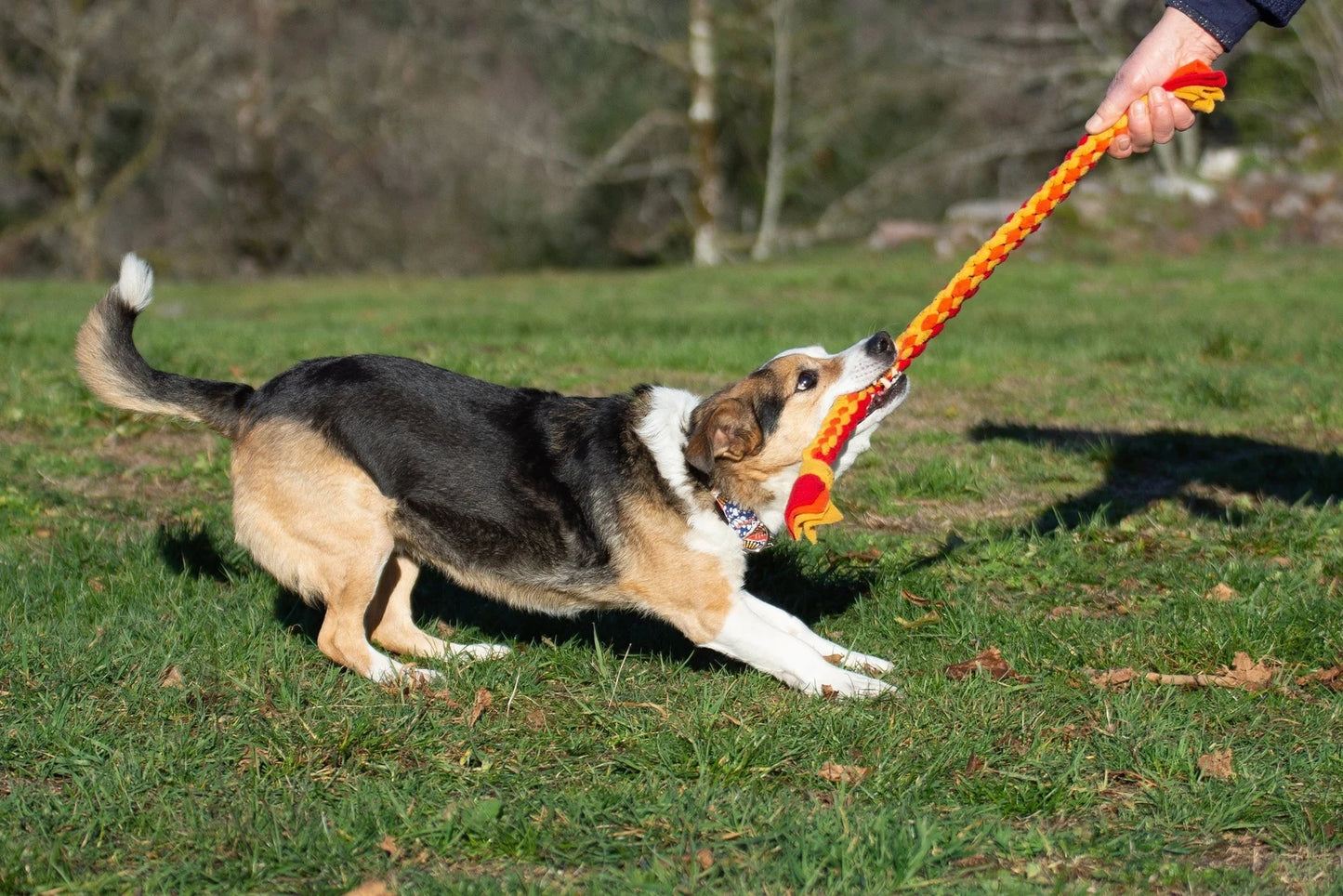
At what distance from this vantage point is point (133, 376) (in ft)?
16.4

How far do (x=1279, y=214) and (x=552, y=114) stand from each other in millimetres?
14656

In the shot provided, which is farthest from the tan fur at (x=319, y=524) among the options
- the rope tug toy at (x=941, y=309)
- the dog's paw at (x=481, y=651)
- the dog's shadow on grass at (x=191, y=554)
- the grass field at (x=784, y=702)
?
the rope tug toy at (x=941, y=309)

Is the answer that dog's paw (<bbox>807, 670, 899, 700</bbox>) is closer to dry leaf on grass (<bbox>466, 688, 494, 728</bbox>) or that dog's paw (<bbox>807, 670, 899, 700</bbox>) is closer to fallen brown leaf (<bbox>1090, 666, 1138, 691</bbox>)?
fallen brown leaf (<bbox>1090, 666, 1138, 691</bbox>)

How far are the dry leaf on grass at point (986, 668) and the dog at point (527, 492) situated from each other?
24 centimetres

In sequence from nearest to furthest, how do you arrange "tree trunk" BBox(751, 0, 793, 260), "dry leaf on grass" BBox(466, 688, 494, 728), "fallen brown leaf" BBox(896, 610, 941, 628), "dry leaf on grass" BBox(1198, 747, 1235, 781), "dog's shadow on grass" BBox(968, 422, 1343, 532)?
1. "dry leaf on grass" BBox(1198, 747, 1235, 781)
2. "dry leaf on grass" BBox(466, 688, 494, 728)
3. "fallen brown leaf" BBox(896, 610, 941, 628)
4. "dog's shadow on grass" BBox(968, 422, 1343, 532)
5. "tree trunk" BBox(751, 0, 793, 260)

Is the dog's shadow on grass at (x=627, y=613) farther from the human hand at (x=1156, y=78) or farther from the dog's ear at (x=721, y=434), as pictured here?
the human hand at (x=1156, y=78)

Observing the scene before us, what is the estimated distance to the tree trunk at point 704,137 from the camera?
25.2m

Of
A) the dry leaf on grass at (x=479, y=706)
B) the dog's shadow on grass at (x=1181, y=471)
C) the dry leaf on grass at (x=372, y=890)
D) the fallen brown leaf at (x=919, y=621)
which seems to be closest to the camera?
the dry leaf on grass at (x=372, y=890)

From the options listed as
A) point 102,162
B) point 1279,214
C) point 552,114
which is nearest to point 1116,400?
point 1279,214

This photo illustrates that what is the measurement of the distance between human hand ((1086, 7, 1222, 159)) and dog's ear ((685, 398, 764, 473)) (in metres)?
1.58

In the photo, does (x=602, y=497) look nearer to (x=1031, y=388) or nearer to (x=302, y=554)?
(x=302, y=554)

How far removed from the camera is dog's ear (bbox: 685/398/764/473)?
4.62 meters

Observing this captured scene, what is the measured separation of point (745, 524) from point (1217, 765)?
1707 millimetres

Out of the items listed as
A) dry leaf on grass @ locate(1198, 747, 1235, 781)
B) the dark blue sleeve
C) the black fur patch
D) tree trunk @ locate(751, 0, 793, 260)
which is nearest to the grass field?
dry leaf on grass @ locate(1198, 747, 1235, 781)
